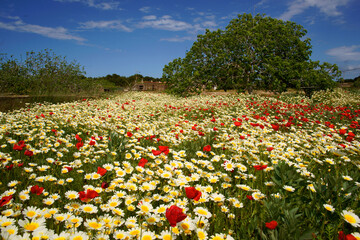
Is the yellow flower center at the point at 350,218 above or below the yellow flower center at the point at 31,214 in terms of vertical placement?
below

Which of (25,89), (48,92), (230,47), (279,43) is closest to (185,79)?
(230,47)

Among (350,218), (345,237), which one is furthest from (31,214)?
(350,218)

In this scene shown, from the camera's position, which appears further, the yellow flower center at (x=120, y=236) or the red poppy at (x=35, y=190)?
the red poppy at (x=35, y=190)

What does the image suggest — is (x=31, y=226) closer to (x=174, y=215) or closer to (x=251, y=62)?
(x=174, y=215)

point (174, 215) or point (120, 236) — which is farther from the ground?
point (174, 215)

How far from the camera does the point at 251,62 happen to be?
17688 millimetres

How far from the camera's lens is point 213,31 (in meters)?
18.9

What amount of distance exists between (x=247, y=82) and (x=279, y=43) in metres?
4.67

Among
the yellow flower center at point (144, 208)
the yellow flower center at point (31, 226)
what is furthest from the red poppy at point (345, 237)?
the yellow flower center at point (31, 226)

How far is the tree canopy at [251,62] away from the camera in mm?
16875

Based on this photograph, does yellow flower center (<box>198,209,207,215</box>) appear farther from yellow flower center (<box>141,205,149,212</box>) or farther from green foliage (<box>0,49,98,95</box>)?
green foliage (<box>0,49,98,95</box>)

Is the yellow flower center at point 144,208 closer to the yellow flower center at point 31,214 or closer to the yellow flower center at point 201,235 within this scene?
the yellow flower center at point 201,235

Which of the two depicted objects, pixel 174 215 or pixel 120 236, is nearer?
pixel 174 215

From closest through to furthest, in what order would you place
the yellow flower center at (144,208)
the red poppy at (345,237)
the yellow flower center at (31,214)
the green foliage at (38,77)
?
the red poppy at (345,237), the yellow flower center at (31,214), the yellow flower center at (144,208), the green foliage at (38,77)
